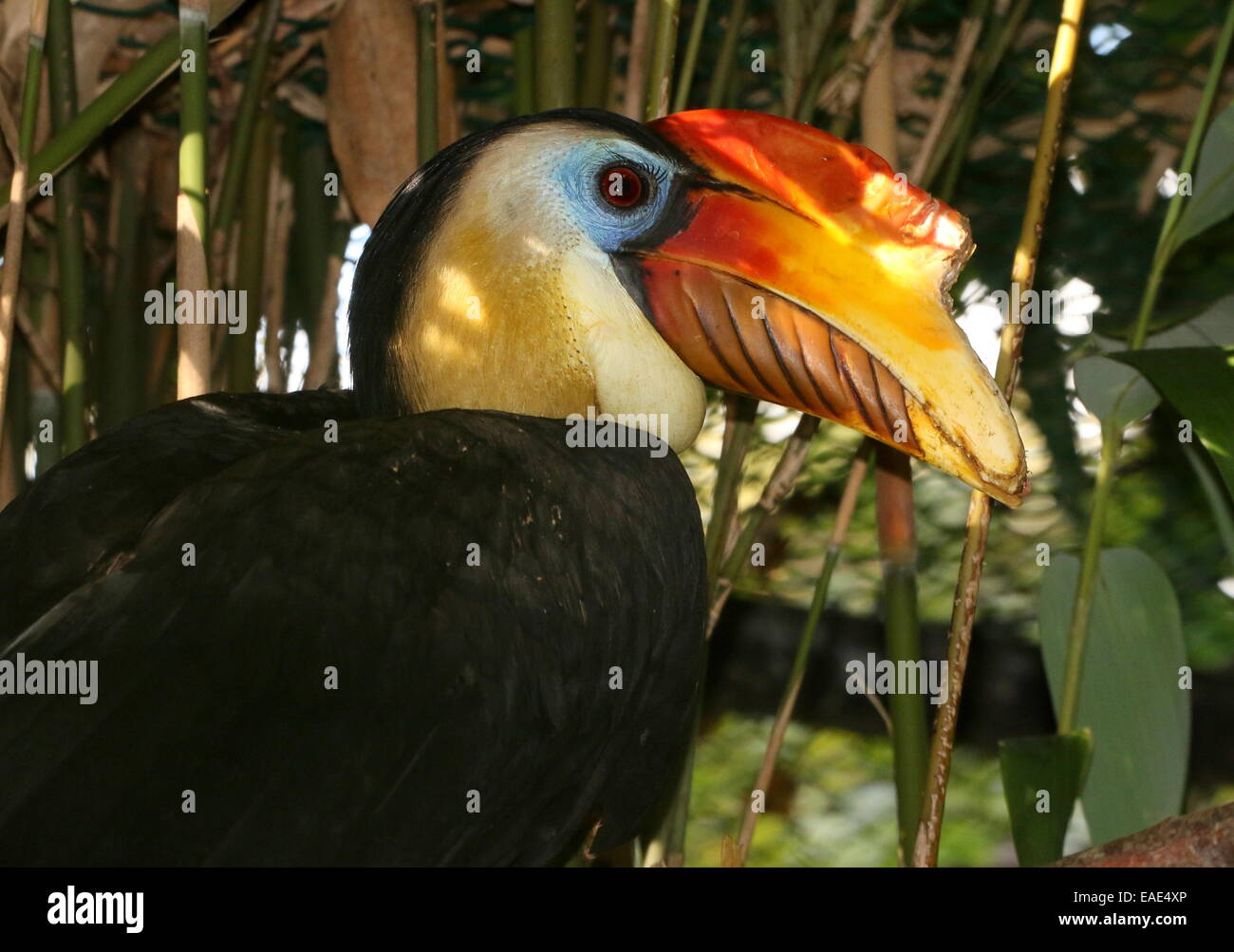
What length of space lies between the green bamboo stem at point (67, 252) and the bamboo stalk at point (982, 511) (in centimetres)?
101

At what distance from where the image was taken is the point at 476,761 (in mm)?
1183

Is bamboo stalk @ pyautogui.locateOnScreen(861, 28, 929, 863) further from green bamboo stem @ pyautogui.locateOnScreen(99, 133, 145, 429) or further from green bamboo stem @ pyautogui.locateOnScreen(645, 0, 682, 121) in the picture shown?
green bamboo stem @ pyautogui.locateOnScreen(99, 133, 145, 429)

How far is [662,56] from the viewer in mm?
1466

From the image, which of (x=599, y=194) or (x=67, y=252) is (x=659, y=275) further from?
(x=67, y=252)

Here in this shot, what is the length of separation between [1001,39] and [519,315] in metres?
0.75

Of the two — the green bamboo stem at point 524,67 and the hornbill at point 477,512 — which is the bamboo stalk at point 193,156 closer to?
the hornbill at point 477,512

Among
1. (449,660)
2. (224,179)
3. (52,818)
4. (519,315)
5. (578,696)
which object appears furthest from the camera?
(224,179)

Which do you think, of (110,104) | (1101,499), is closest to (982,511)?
(1101,499)

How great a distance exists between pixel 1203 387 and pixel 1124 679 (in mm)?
388

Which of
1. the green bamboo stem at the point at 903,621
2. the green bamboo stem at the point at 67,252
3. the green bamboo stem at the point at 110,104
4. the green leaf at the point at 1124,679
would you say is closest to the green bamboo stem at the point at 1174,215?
the green leaf at the point at 1124,679

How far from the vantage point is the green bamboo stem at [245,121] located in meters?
1.74
